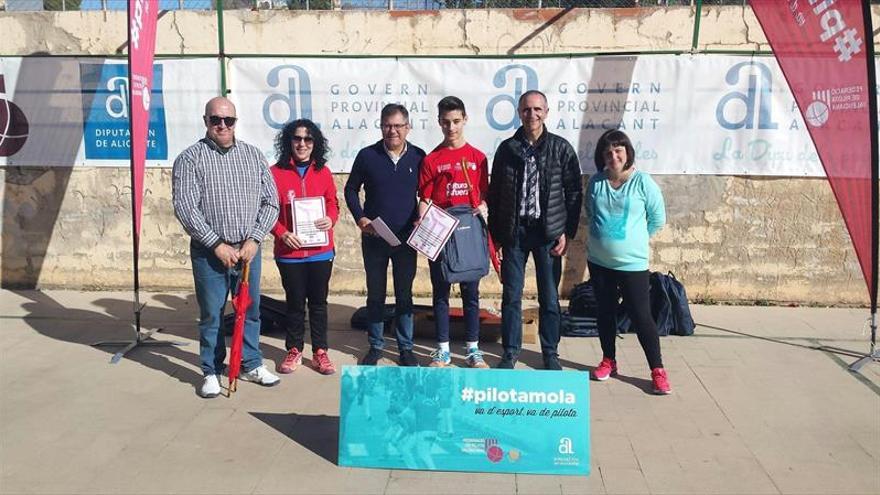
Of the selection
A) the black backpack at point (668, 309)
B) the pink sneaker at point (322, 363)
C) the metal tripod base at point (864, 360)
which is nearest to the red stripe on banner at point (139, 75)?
the pink sneaker at point (322, 363)

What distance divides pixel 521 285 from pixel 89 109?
4726mm


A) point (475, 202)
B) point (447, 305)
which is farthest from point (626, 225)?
point (447, 305)

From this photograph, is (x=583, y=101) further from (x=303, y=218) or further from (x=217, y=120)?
(x=217, y=120)

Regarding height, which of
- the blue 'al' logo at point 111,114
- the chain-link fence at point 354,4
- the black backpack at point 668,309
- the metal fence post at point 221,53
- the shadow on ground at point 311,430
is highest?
the chain-link fence at point 354,4

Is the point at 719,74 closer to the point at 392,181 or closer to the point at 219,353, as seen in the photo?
the point at 392,181

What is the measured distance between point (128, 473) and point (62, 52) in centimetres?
501

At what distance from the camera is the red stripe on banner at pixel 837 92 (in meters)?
5.10

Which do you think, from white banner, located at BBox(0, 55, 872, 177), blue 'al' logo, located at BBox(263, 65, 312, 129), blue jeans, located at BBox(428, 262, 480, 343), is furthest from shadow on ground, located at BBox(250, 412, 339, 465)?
blue 'al' logo, located at BBox(263, 65, 312, 129)

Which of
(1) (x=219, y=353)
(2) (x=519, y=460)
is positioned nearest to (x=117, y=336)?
(1) (x=219, y=353)

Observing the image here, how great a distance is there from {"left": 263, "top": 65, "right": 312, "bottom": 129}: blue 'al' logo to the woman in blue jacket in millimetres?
3265

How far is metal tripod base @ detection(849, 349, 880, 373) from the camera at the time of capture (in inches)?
212

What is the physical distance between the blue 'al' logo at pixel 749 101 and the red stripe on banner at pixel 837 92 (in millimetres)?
1337

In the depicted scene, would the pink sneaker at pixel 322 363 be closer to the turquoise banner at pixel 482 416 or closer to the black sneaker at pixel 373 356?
the black sneaker at pixel 373 356

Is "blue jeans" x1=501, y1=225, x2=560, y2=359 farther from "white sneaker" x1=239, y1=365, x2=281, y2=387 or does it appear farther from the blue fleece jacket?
"white sneaker" x1=239, y1=365, x2=281, y2=387
